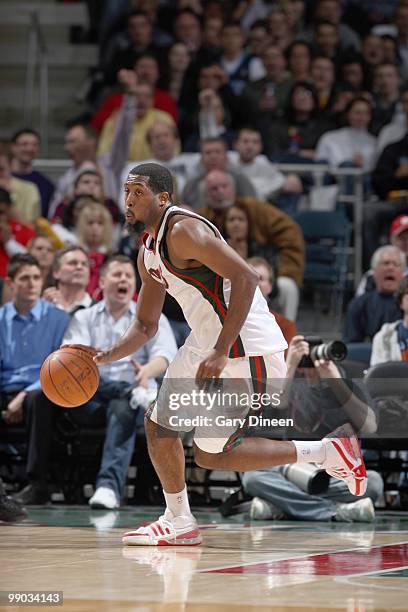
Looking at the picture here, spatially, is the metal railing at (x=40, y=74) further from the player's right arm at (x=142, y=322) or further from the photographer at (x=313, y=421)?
the player's right arm at (x=142, y=322)

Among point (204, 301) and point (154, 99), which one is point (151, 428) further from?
point (154, 99)

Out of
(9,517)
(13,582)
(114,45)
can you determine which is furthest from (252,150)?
(13,582)

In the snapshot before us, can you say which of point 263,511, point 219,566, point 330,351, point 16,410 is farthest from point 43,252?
point 219,566

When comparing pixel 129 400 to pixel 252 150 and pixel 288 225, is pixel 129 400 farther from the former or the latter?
pixel 252 150

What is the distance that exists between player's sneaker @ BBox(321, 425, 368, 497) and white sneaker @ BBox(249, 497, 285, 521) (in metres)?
1.26

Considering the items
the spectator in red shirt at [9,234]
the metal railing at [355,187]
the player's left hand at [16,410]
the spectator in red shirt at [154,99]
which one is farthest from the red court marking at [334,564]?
the spectator in red shirt at [154,99]

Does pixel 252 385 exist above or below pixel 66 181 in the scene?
below

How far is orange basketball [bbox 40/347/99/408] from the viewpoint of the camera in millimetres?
5953

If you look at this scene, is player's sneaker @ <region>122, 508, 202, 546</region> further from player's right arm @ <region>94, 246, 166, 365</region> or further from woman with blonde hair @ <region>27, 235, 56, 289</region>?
woman with blonde hair @ <region>27, 235, 56, 289</region>

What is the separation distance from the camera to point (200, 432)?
223 inches

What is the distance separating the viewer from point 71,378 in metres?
5.95

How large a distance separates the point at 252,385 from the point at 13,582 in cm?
168

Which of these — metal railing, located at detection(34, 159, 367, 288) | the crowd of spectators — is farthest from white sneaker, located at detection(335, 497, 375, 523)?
metal railing, located at detection(34, 159, 367, 288)

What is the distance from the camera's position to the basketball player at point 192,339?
545cm
